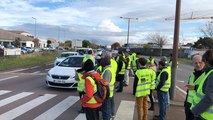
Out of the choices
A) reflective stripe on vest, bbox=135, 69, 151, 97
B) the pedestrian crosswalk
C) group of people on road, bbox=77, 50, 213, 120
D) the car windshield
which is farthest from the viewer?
the car windshield

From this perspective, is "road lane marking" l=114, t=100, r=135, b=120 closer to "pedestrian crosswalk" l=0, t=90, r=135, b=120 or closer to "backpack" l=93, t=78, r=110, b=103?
"pedestrian crosswalk" l=0, t=90, r=135, b=120

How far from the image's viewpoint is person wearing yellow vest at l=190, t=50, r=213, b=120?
3.45 m

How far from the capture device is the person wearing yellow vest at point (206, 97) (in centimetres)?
345

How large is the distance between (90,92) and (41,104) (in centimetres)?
471

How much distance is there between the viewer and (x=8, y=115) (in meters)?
7.67

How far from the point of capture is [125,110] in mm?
8797

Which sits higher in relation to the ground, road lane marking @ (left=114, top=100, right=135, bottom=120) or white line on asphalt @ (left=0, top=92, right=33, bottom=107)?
white line on asphalt @ (left=0, top=92, right=33, bottom=107)

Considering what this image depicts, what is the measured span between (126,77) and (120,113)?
6.03 meters

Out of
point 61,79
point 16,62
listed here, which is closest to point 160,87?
point 61,79

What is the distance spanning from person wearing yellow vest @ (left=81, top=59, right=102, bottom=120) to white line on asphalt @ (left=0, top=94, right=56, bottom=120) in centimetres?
313

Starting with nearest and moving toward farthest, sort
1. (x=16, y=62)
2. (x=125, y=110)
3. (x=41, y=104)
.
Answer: (x=125, y=110) < (x=41, y=104) < (x=16, y=62)

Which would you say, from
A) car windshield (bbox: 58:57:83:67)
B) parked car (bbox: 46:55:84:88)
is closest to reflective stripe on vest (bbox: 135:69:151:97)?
Result: parked car (bbox: 46:55:84:88)

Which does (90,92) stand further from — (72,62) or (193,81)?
(72,62)

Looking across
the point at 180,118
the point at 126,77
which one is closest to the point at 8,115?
the point at 180,118
